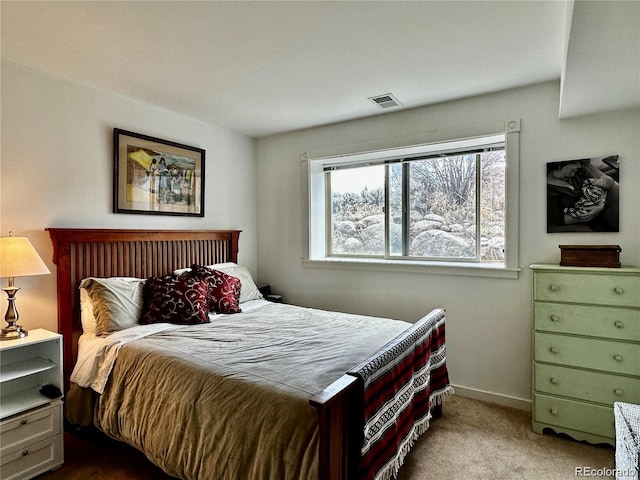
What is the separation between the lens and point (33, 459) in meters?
1.96

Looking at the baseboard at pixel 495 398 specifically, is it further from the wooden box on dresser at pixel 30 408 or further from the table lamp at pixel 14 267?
the table lamp at pixel 14 267

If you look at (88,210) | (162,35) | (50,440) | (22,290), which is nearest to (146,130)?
(88,210)

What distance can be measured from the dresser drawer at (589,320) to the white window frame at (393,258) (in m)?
0.46

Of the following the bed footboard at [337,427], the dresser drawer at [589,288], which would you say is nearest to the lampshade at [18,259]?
the bed footboard at [337,427]

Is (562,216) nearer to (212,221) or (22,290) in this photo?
(212,221)

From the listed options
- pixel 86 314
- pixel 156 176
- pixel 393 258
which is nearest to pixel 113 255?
pixel 86 314

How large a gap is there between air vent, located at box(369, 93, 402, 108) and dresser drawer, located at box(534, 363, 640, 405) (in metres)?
2.23

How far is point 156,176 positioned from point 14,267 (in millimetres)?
1343

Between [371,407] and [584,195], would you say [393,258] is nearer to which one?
[584,195]

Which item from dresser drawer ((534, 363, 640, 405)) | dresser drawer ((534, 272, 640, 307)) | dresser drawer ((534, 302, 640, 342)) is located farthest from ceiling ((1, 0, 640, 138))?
dresser drawer ((534, 363, 640, 405))

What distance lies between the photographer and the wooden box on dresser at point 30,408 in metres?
1.88

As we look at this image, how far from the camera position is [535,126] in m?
2.66

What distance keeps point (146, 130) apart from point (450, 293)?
9.63 ft

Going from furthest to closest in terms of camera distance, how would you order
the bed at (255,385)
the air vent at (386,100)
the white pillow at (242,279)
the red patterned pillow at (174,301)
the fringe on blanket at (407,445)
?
the white pillow at (242,279), the air vent at (386,100), the red patterned pillow at (174,301), the fringe on blanket at (407,445), the bed at (255,385)
